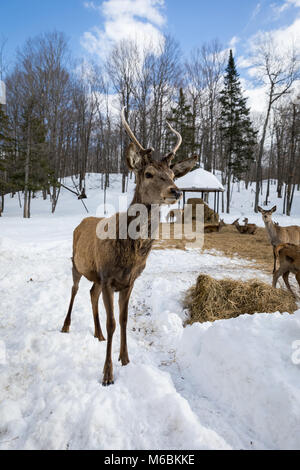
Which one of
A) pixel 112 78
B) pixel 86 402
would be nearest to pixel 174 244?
pixel 86 402

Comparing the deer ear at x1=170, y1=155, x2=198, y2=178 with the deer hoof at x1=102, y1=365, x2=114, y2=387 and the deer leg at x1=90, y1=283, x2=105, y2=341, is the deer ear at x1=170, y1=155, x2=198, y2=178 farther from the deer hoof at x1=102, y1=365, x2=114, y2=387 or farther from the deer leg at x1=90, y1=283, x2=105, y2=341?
the deer hoof at x1=102, y1=365, x2=114, y2=387

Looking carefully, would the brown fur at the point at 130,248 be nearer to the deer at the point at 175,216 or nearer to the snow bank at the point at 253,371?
the snow bank at the point at 253,371

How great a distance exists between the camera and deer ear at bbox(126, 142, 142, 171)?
229 centimetres

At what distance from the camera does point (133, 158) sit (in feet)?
7.75

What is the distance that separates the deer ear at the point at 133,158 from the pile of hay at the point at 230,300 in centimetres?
291

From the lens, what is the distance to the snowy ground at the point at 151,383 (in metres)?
1.82

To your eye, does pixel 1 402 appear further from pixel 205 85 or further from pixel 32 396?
pixel 205 85

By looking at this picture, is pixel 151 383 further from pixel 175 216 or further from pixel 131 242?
pixel 175 216

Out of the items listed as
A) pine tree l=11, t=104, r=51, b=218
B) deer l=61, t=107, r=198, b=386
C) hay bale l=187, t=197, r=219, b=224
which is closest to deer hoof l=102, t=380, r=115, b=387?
deer l=61, t=107, r=198, b=386

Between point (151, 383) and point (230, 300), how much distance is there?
2.78 metres

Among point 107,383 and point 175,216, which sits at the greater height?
point 175,216

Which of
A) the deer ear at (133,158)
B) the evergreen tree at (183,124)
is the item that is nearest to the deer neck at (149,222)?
the deer ear at (133,158)

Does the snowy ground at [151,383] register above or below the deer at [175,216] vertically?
below

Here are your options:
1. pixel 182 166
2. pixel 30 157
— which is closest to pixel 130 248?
pixel 182 166
